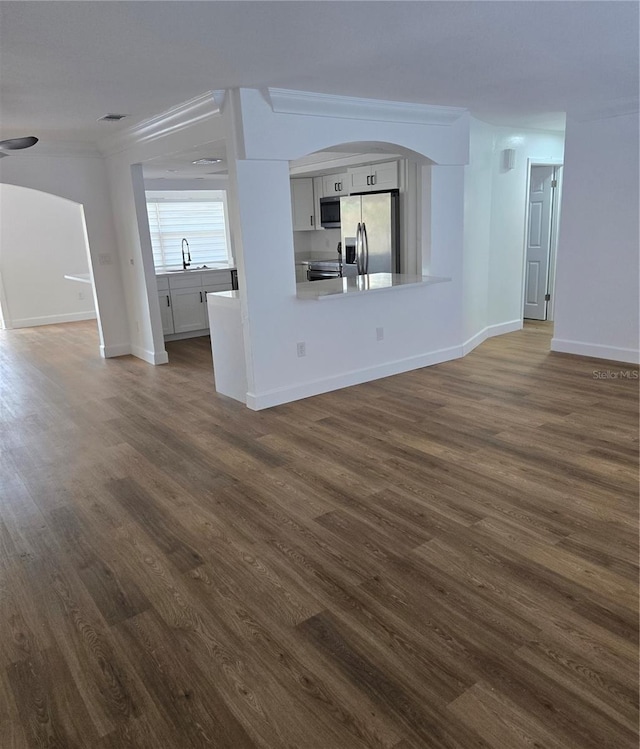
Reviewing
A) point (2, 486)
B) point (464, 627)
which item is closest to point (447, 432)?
point (464, 627)

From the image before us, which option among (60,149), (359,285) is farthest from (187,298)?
(359,285)

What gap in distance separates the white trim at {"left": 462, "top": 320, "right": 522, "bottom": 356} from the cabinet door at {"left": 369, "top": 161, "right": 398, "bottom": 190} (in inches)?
79.8

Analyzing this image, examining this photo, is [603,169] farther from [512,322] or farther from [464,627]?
[464,627]

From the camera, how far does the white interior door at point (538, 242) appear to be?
698 cm

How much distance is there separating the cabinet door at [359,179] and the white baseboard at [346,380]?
101 inches

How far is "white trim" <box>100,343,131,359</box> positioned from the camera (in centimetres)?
669

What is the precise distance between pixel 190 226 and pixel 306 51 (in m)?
6.19

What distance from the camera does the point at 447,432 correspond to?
3.88 m

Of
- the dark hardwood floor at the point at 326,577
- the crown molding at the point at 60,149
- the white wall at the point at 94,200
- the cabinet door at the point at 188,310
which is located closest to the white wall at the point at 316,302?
the dark hardwood floor at the point at 326,577

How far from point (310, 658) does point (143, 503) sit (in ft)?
5.04

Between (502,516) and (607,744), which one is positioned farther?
(502,516)

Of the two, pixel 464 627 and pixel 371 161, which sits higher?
pixel 371 161

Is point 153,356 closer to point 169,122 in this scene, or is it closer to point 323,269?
point 169,122

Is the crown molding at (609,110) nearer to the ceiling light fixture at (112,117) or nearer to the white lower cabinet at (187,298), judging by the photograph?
the ceiling light fixture at (112,117)
